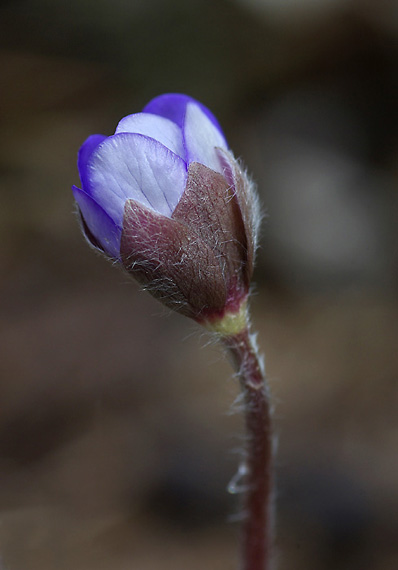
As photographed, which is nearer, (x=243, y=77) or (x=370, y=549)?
(x=370, y=549)

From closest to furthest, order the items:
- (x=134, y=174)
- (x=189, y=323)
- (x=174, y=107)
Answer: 1. (x=134, y=174)
2. (x=174, y=107)
3. (x=189, y=323)

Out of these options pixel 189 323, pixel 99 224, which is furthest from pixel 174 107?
pixel 189 323

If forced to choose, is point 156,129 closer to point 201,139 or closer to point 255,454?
point 201,139

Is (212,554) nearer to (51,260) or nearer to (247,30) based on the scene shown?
(51,260)

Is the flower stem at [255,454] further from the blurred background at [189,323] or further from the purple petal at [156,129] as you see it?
the purple petal at [156,129]

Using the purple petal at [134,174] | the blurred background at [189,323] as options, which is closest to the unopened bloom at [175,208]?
the purple petal at [134,174]

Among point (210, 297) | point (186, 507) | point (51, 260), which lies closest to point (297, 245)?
point (51, 260)
